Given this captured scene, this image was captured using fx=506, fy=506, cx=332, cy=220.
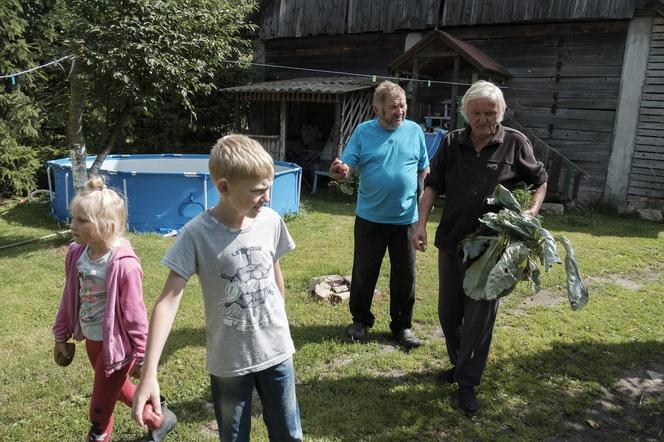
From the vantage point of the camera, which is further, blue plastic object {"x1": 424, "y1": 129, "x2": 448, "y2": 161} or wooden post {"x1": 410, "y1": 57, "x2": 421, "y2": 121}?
wooden post {"x1": 410, "y1": 57, "x2": 421, "y2": 121}

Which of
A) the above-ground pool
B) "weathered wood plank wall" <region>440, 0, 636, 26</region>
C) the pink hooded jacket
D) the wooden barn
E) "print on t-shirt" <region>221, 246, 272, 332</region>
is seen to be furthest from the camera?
the wooden barn

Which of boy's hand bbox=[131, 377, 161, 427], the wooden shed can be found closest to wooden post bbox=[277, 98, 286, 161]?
the wooden shed

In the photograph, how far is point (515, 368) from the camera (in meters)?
3.79

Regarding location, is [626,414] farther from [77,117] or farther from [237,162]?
[77,117]

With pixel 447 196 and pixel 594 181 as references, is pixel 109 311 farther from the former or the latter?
pixel 594 181

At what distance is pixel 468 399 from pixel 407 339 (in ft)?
3.09

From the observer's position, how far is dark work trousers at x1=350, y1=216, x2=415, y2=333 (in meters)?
3.95

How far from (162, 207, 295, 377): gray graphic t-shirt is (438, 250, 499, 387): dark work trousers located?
57.1 inches

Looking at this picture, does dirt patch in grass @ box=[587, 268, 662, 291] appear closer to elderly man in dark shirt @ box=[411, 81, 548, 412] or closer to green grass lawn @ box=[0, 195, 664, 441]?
green grass lawn @ box=[0, 195, 664, 441]

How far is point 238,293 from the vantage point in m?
2.05

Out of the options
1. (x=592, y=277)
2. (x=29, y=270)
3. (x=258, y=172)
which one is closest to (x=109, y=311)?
(x=258, y=172)

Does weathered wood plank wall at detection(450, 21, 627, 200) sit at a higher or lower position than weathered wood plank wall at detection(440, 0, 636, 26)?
lower

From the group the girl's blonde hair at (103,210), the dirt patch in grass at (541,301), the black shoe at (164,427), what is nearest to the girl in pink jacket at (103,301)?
the girl's blonde hair at (103,210)

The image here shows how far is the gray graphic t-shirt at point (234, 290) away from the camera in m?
2.00
